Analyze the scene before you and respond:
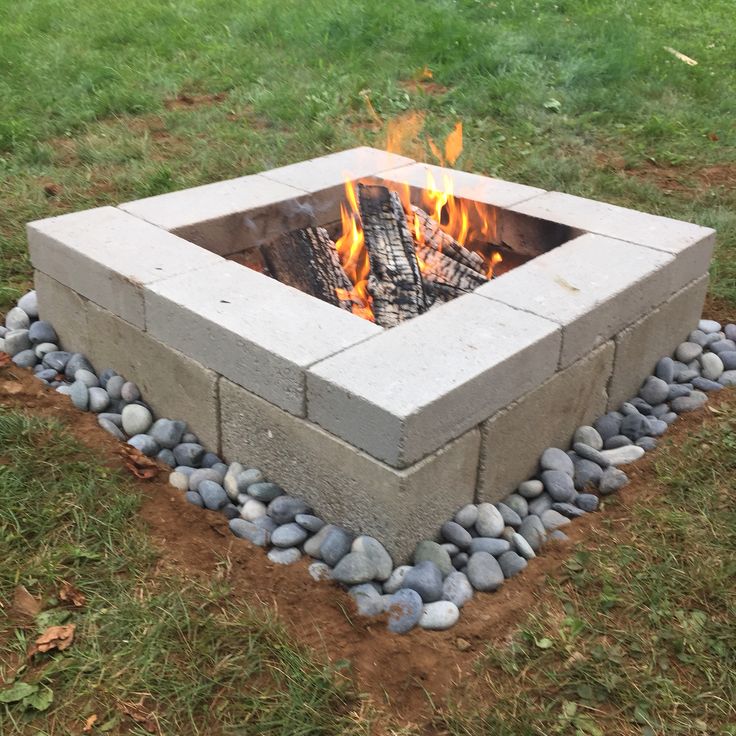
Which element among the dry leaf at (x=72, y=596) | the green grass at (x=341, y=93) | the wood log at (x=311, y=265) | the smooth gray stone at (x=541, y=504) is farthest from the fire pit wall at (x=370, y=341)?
the green grass at (x=341, y=93)

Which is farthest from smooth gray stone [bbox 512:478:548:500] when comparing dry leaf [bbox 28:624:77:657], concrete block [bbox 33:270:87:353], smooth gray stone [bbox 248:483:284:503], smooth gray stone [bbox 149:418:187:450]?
concrete block [bbox 33:270:87:353]

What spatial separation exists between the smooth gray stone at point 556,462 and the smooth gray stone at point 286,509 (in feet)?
3.00

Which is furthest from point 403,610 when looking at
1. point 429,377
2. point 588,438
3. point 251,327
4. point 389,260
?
point 389,260

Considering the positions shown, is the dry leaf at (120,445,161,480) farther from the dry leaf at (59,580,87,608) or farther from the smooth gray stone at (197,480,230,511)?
the dry leaf at (59,580,87,608)

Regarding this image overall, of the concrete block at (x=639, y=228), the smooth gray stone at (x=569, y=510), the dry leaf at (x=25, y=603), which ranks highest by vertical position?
the concrete block at (x=639, y=228)

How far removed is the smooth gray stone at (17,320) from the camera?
4.02m

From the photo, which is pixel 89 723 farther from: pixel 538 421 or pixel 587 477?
pixel 587 477

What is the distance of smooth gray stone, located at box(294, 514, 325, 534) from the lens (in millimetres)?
2855

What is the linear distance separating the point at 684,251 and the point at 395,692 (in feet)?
7.75

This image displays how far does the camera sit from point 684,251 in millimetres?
3750

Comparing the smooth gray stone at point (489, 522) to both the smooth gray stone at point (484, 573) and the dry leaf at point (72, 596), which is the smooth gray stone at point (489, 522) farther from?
the dry leaf at point (72, 596)

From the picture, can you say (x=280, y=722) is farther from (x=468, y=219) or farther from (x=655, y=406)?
(x=468, y=219)

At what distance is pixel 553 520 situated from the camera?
303 cm

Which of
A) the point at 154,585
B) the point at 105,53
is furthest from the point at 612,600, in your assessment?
the point at 105,53
